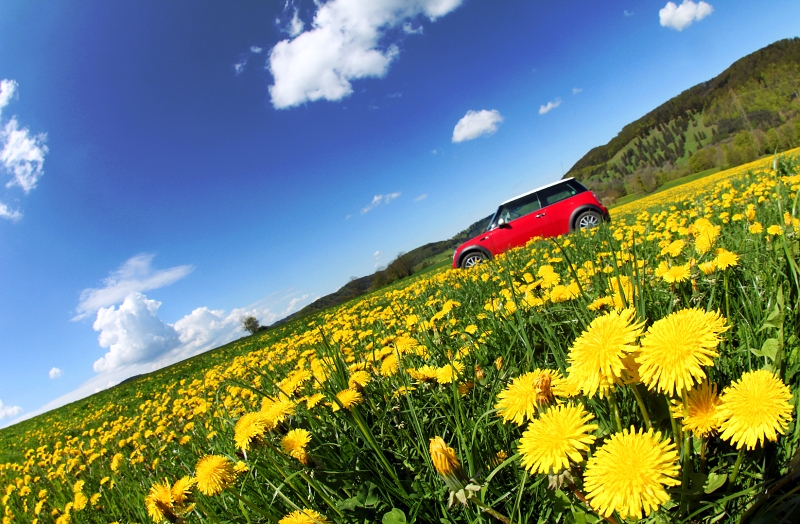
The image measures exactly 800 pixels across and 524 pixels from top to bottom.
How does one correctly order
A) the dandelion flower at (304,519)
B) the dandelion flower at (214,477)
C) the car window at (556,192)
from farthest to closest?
the car window at (556,192) → the dandelion flower at (214,477) → the dandelion flower at (304,519)

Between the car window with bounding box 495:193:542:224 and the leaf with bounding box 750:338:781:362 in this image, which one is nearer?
the leaf with bounding box 750:338:781:362

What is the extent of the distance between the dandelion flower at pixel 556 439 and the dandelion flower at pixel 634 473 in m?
0.05

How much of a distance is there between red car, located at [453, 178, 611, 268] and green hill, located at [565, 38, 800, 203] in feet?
210

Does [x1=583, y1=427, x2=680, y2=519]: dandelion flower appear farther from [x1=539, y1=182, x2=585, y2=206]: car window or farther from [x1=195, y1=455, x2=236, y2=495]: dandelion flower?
[x1=539, y1=182, x2=585, y2=206]: car window

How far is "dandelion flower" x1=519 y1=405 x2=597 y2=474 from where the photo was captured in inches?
29.5

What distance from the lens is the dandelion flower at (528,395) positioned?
917 mm

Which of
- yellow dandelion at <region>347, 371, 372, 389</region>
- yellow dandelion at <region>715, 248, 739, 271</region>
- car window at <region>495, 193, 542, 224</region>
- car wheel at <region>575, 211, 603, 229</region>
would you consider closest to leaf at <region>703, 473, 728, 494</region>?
yellow dandelion at <region>715, 248, 739, 271</region>

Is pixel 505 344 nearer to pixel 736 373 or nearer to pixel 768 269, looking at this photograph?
pixel 736 373

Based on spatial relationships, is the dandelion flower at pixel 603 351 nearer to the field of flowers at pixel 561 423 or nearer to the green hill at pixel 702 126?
the field of flowers at pixel 561 423

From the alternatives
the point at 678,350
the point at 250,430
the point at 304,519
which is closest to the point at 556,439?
the point at 678,350

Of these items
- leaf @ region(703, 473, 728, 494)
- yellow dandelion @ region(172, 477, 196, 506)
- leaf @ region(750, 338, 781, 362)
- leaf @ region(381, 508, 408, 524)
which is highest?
yellow dandelion @ region(172, 477, 196, 506)

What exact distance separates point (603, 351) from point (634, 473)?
216mm

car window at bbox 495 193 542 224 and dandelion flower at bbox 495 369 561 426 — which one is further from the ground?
car window at bbox 495 193 542 224

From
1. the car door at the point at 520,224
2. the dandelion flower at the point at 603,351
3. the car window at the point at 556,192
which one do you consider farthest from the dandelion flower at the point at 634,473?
the car window at the point at 556,192
